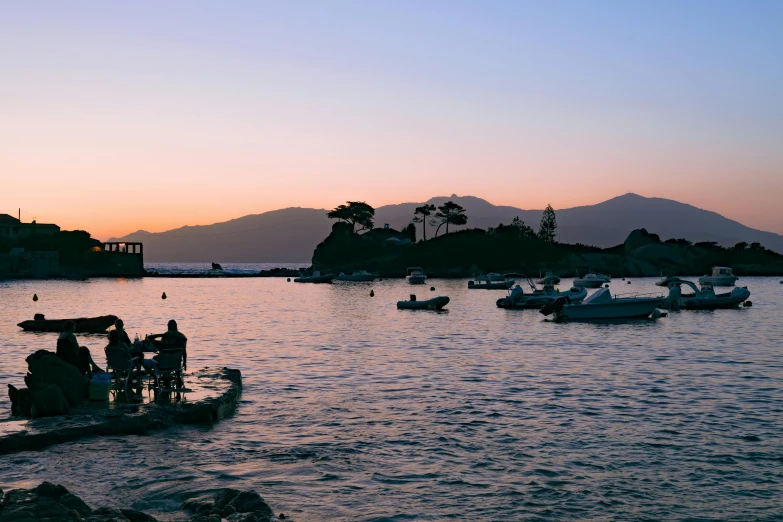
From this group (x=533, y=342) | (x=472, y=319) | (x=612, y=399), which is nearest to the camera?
(x=612, y=399)

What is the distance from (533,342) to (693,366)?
36.2 feet

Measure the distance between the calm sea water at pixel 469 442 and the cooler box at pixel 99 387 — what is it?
85.4 inches

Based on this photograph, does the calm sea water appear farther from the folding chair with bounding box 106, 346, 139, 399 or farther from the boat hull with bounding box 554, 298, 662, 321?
the boat hull with bounding box 554, 298, 662, 321

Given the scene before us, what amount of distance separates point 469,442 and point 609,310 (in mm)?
41063

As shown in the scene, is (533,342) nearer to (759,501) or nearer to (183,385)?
(183,385)

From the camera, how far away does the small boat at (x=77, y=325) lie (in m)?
40.1

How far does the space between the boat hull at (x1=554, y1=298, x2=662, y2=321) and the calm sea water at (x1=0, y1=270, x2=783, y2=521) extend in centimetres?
1981


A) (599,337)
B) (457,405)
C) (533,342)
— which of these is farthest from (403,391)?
(599,337)

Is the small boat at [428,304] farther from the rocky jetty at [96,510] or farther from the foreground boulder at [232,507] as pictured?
the rocky jetty at [96,510]

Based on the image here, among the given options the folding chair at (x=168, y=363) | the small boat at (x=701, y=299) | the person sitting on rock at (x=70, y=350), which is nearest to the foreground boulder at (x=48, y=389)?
the person sitting on rock at (x=70, y=350)

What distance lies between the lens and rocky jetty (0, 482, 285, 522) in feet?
26.0

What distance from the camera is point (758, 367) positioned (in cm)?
2698

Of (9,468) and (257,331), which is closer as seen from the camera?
(9,468)

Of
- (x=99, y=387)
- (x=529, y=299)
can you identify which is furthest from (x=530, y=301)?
(x=99, y=387)
